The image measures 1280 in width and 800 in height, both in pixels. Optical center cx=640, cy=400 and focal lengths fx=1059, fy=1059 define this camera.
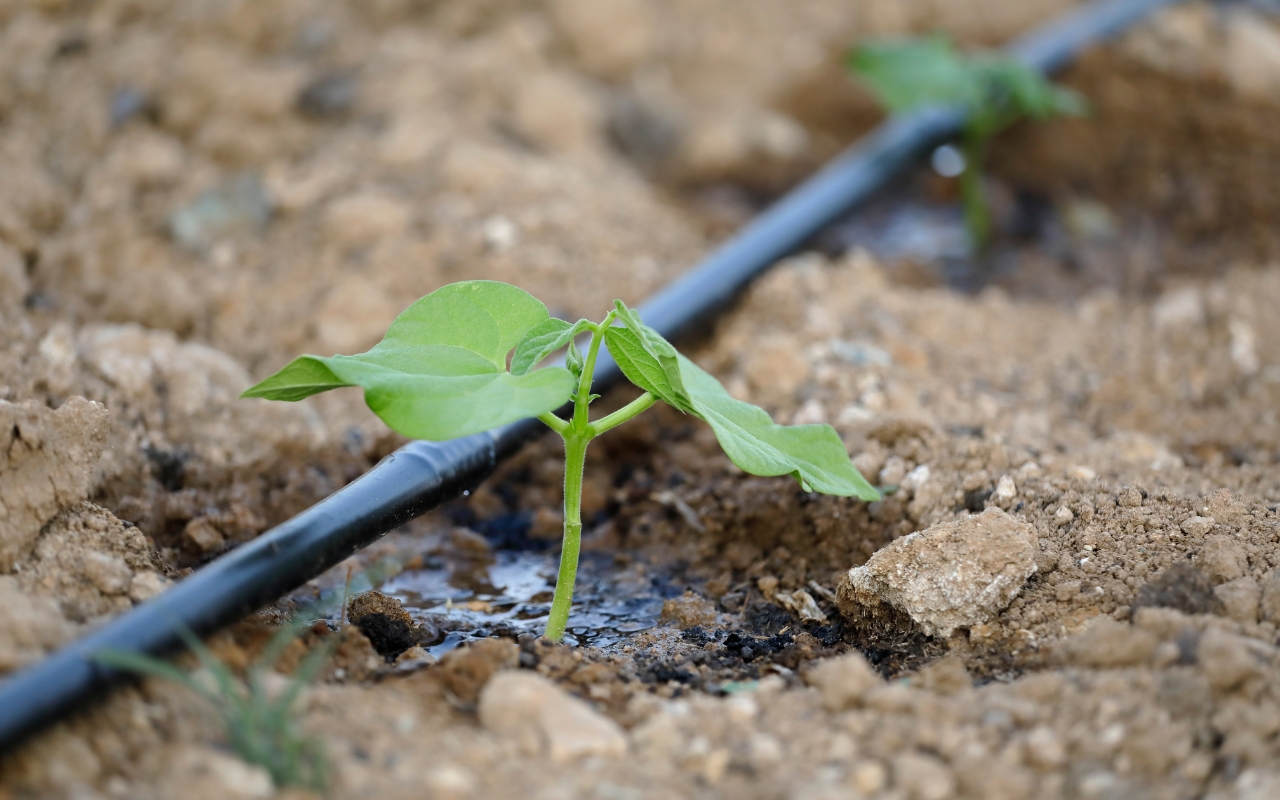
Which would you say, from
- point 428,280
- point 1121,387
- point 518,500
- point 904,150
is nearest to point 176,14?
point 428,280

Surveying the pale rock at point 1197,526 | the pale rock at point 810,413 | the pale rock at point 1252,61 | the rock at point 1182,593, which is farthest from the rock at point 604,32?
the rock at point 1182,593

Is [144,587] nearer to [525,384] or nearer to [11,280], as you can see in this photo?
[525,384]

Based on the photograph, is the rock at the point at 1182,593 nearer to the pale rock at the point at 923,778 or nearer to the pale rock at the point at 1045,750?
the pale rock at the point at 1045,750

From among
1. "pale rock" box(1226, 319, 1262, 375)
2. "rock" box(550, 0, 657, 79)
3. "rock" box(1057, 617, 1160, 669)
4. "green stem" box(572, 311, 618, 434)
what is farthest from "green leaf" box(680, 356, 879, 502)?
"rock" box(550, 0, 657, 79)

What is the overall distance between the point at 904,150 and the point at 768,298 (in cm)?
95

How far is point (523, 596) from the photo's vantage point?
196 centimetres

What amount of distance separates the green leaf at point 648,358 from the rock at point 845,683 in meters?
0.39

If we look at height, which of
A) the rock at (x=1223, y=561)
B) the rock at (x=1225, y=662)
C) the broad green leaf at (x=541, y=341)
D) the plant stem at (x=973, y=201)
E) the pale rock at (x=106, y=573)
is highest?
the broad green leaf at (x=541, y=341)

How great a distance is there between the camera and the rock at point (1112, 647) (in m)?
1.37

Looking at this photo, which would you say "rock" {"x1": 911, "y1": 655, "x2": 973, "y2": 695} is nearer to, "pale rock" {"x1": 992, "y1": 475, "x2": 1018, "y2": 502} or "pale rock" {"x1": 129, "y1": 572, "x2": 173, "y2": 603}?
"pale rock" {"x1": 992, "y1": 475, "x2": 1018, "y2": 502}

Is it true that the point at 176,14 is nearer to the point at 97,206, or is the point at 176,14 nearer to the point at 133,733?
the point at 97,206

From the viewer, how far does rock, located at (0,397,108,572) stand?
148 cm

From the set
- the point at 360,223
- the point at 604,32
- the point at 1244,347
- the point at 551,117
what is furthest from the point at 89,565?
the point at 604,32

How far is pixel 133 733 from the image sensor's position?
1.23 metres
